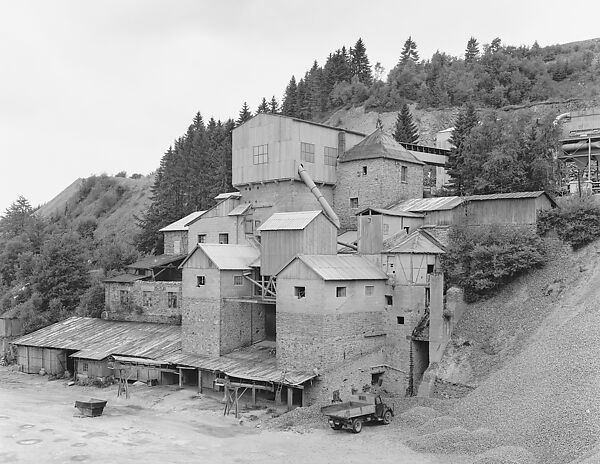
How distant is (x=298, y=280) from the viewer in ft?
104

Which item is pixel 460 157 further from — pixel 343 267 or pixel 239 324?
pixel 239 324

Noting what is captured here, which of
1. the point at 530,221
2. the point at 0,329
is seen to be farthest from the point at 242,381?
the point at 0,329

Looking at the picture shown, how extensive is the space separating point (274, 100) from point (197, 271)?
205 feet

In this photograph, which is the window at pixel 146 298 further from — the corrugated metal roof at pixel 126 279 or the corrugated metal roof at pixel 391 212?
the corrugated metal roof at pixel 391 212

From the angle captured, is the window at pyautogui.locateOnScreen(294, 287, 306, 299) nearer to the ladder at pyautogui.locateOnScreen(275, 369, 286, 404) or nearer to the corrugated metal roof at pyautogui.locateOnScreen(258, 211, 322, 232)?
the corrugated metal roof at pyautogui.locateOnScreen(258, 211, 322, 232)

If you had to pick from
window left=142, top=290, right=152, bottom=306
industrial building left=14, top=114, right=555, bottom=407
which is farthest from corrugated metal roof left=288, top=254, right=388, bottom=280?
window left=142, top=290, right=152, bottom=306

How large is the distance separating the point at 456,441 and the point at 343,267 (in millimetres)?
12232

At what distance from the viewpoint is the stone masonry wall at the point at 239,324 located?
35812 mm

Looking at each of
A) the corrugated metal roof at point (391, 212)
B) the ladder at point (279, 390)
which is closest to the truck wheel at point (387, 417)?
the ladder at point (279, 390)

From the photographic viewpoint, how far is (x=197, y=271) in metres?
37.2

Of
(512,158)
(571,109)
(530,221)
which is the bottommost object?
(530,221)

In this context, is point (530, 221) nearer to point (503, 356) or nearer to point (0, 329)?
point (503, 356)

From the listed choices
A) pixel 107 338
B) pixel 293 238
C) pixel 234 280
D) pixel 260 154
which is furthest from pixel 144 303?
pixel 293 238

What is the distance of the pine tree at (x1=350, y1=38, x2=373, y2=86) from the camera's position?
10494cm
